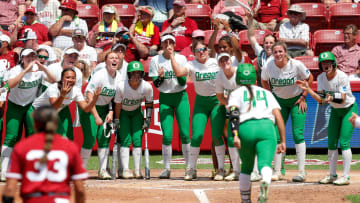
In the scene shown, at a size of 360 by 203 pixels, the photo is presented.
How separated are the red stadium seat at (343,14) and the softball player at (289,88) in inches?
220

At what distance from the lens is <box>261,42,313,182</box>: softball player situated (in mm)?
8977

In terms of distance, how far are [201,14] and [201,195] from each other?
707 cm

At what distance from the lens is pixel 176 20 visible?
498 inches

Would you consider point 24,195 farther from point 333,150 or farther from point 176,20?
point 176,20

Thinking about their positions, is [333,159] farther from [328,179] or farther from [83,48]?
[83,48]

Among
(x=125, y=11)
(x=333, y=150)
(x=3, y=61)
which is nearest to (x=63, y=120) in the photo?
(x=3, y=61)

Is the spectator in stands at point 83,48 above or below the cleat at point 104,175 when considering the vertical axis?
above

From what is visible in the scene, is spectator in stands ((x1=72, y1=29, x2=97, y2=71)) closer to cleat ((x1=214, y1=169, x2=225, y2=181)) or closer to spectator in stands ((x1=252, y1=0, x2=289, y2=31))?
cleat ((x1=214, y1=169, x2=225, y2=181))

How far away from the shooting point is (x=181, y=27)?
499 inches

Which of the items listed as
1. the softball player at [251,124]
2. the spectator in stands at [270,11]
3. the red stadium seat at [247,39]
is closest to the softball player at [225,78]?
the softball player at [251,124]

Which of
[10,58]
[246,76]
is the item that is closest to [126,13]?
[10,58]

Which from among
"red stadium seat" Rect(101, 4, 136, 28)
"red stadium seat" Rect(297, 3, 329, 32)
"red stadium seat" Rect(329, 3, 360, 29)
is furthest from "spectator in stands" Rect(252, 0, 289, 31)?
"red stadium seat" Rect(101, 4, 136, 28)

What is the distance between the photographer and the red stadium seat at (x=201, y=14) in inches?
555

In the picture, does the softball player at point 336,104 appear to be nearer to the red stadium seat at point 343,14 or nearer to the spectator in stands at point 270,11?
the spectator in stands at point 270,11
